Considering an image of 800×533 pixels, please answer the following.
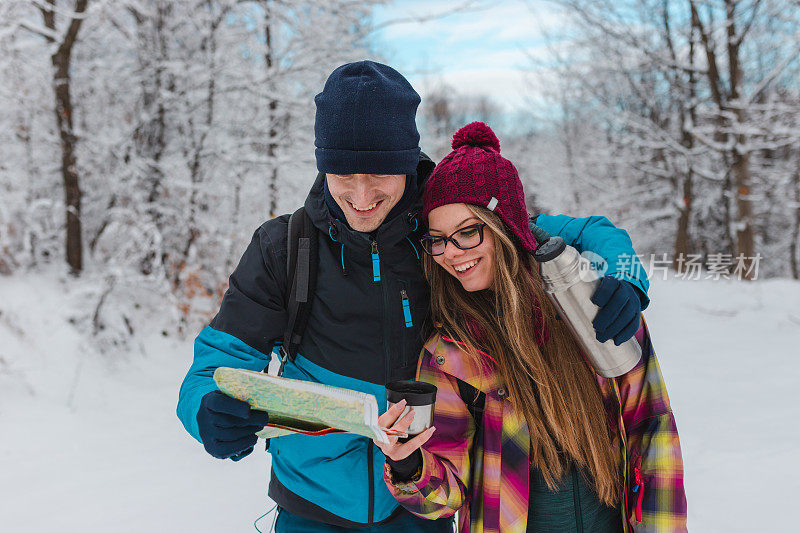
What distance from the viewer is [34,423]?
4820 millimetres

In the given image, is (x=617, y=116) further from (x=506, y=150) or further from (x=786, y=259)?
(x=506, y=150)

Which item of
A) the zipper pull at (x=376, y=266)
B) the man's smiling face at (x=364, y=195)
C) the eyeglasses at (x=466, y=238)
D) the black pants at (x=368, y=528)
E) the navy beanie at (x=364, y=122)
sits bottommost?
the black pants at (x=368, y=528)

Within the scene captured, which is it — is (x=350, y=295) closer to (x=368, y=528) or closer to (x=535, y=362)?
(x=535, y=362)

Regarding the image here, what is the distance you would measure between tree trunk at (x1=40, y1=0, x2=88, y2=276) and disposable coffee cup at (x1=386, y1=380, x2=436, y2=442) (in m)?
6.82

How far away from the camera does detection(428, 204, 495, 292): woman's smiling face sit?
5.67 feet

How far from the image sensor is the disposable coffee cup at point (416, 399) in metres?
1.38

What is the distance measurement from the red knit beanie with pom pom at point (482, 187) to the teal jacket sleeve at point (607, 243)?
0.79 ft

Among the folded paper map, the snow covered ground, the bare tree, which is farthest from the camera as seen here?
the bare tree

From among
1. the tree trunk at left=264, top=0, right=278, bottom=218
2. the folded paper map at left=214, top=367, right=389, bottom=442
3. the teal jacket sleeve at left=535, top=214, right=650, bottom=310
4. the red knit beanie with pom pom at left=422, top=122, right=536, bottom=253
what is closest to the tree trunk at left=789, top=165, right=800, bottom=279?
the tree trunk at left=264, top=0, right=278, bottom=218

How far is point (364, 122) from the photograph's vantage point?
1.65 m

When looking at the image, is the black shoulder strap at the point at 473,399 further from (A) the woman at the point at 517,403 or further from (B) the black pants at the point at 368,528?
(B) the black pants at the point at 368,528

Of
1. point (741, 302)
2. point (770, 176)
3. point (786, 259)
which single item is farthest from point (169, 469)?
point (786, 259)

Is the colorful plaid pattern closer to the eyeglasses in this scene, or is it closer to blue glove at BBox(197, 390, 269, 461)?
the eyeglasses

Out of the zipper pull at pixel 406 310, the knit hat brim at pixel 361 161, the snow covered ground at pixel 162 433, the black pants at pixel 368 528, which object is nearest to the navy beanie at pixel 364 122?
the knit hat brim at pixel 361 161
